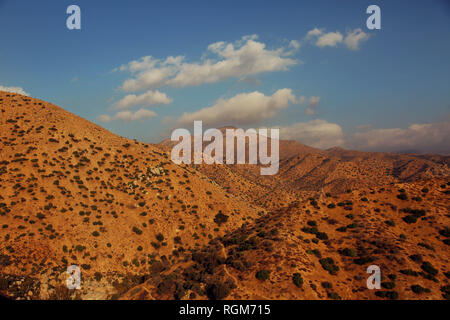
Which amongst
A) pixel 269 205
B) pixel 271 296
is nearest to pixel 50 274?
pixel 271 296

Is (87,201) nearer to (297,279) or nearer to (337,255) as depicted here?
(297,279)

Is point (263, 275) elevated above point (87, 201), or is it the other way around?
point (87, 201)

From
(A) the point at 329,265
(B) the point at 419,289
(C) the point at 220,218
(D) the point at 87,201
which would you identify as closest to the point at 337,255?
(A) the point at 329,265

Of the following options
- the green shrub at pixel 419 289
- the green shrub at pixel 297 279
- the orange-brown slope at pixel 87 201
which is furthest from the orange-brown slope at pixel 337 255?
the orange-brown slope at pixel 87 201

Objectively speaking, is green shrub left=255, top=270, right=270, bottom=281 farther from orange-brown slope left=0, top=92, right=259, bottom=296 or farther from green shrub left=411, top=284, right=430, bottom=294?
orange-brown slope left=0, top=92, right=259, bottom=296

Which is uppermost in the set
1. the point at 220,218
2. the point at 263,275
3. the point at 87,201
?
the point at 87,201

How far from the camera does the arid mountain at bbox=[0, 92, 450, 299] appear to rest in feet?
98.7

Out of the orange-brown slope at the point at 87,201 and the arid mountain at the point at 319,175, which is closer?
the orange-brown slope at the point at 87,201

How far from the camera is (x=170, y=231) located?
178 ft

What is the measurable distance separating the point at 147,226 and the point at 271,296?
114 feet

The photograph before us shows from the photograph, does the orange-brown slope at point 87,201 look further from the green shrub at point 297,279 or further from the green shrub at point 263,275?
the green shrub at point 297,279

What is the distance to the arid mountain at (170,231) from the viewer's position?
3009 cm

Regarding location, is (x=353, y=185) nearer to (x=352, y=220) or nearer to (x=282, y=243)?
(x=352, y=220)
